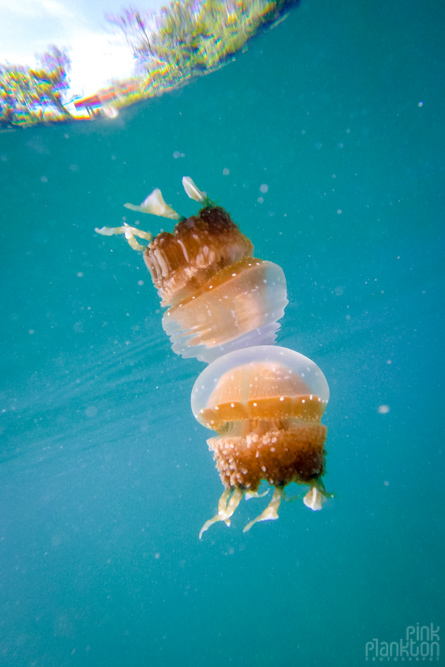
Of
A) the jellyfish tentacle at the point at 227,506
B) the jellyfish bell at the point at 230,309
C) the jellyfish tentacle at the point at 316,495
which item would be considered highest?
the jellyfish bell at the point at 230,309

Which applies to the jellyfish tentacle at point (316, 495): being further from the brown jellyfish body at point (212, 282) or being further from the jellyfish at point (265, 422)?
the brown jellyfish body at point (212, 282)

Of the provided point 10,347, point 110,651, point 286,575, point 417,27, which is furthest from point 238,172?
point 110,651

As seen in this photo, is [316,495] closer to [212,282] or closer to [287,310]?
[212,282]

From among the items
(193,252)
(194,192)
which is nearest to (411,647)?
(193,252)

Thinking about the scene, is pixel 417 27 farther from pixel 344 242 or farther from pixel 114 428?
pixel 114 428

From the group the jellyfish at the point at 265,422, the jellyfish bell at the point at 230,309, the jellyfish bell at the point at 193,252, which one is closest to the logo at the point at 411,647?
the jellyfish at the point at 265,422

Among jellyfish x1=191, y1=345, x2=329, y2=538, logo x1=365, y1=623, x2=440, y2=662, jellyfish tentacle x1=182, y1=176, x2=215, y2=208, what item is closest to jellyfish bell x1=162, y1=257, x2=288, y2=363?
jellyfish x1=191, y1=345, x2=329, y2=538
